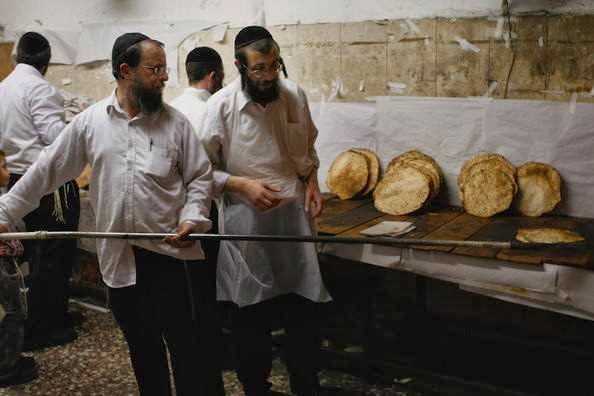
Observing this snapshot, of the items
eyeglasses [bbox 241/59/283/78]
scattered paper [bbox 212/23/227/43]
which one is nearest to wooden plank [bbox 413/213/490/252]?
Answer: eyeglasses [bbox 241/59/283/78]

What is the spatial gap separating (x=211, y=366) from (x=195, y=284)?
52 cm

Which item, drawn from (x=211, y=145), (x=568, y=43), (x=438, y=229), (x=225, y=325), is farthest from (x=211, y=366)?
(x=568, y=43)

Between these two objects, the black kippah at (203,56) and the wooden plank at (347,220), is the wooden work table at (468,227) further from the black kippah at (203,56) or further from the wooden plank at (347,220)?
the black kippah at (203,56)

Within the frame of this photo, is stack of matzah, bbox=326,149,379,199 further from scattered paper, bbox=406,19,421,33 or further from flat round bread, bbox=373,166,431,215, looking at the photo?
scattered paper, bbox=406,19,421,33

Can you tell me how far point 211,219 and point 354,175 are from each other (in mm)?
1295

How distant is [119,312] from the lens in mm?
3508

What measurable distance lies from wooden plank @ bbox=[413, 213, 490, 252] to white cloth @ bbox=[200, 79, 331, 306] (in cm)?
74

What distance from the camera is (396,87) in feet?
17.0

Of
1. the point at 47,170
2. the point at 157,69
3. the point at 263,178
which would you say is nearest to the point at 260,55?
the point at 157,69

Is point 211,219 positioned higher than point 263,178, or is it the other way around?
point 263,178

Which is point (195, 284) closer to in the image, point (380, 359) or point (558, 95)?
point (380, 359)

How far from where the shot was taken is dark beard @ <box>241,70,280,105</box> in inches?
146

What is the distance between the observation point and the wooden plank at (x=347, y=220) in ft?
14.3

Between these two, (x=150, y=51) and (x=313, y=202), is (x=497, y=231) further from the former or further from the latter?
(x=150, y=51)
